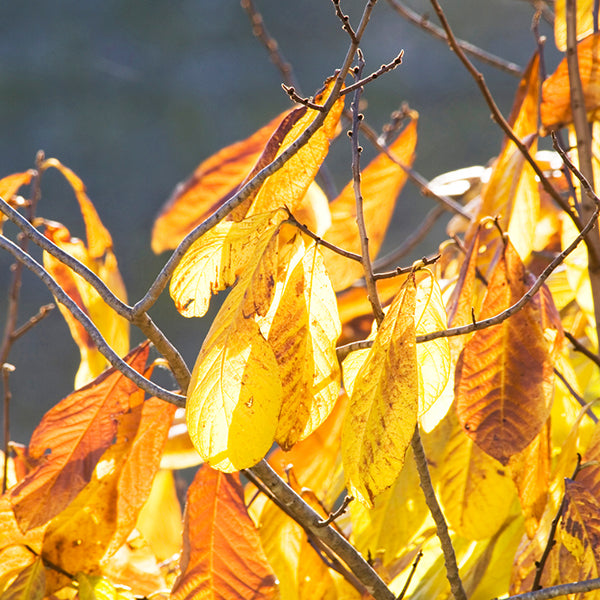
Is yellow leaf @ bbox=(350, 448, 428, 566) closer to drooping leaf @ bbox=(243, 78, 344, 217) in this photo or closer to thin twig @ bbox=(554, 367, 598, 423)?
Answer: thin twig @ bbox=(554, 367, 598, 423)

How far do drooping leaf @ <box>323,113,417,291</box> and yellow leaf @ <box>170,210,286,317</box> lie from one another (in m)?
0.14

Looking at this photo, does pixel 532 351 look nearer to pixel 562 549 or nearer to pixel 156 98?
pixel 562 549

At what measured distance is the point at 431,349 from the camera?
34 centimetres

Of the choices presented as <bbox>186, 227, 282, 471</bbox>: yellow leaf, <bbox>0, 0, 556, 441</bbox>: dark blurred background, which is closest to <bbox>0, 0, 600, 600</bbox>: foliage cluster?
<bbox>186, 227, 282, 471</bbox>: yellow leaf

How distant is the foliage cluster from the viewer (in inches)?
12.2

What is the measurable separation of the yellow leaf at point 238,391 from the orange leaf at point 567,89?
29 cm

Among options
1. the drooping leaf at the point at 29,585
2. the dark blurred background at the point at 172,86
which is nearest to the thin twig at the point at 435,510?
the drooping leaf at the point at 29,585

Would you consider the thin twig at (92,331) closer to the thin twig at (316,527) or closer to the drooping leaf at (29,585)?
the thin twig at (316,527)

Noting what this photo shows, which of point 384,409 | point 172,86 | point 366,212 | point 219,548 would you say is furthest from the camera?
point 172,86

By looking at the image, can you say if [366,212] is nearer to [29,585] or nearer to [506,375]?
[506,375]

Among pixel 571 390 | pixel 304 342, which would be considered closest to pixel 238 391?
pixel 304 342

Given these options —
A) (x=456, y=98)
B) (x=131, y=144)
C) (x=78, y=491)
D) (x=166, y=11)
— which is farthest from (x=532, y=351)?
(x=166, y=11)

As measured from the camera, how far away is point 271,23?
2.98 metres

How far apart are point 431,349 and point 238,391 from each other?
9 centimetres
